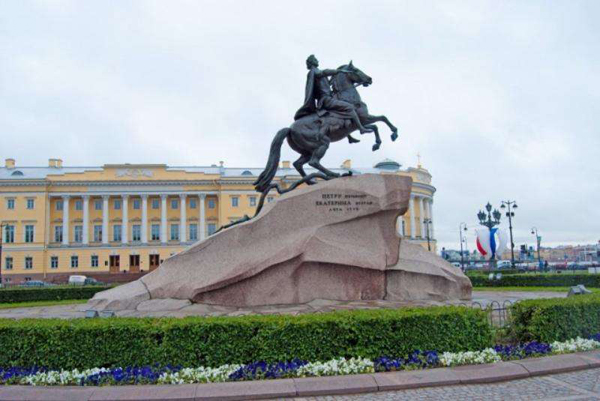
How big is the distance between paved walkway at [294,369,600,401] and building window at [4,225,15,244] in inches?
2939

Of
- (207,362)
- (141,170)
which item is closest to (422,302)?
(207,362)

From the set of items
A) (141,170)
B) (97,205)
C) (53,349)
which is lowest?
(53,349)

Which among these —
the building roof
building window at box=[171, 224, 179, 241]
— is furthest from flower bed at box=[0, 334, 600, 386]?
building window at box=[171, 224, 179, 241]

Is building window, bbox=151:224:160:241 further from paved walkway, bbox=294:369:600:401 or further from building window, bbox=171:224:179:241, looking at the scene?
paved walkway, bbox=294:369:600:401

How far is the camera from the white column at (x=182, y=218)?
74.4 meters

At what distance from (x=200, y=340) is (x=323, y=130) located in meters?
7.38

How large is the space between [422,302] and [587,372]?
448 centimetres

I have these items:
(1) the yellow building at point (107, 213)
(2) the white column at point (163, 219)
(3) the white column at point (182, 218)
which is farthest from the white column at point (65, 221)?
(3) the white column at point (182, 218)

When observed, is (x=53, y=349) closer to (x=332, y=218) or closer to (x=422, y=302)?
(x=332, y=218)

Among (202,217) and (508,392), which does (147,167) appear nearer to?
(202,217)

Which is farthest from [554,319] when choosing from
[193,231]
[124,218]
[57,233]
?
[57,233]

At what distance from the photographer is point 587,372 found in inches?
299

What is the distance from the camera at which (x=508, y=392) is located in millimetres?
6609

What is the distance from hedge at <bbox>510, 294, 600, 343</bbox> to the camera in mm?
8797
